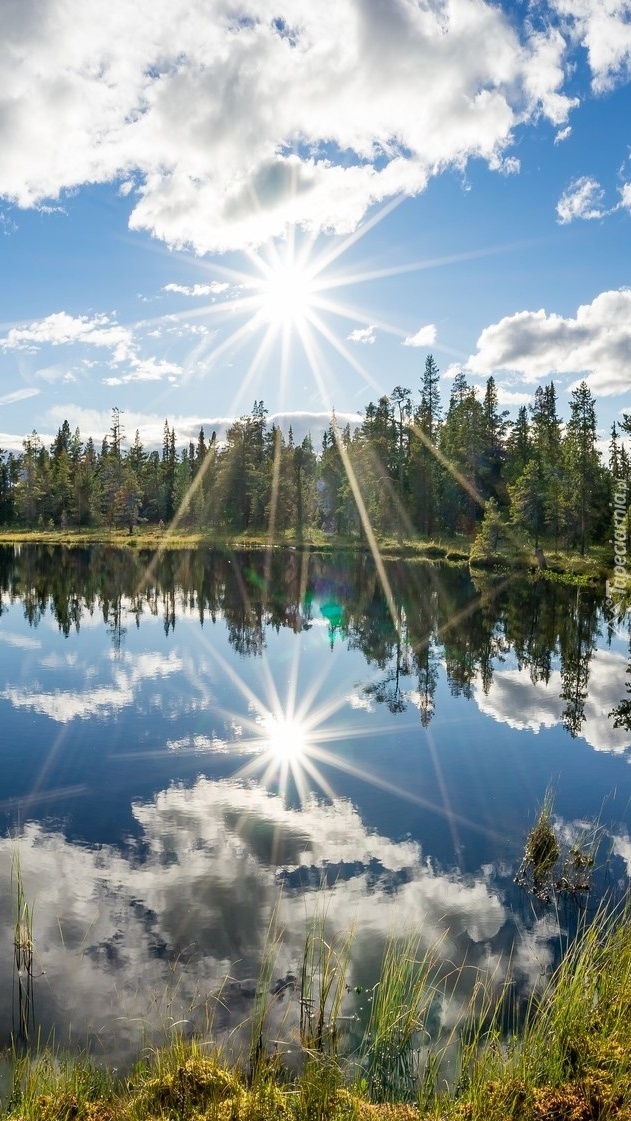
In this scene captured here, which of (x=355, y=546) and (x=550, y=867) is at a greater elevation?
(x=355, y=546)

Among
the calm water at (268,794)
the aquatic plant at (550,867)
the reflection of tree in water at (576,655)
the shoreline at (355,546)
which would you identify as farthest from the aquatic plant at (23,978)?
the shoreline at (355,546)

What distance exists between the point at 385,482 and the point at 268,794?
291 ft

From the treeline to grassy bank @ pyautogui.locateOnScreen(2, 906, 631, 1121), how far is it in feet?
255

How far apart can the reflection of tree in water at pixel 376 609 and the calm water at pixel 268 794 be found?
0.35 m

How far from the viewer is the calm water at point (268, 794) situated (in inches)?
391

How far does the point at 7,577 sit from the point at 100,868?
5400 cm

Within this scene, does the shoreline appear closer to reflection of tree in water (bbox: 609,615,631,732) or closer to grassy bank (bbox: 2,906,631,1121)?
reflection of tree in water (bbox: 609,615,631,732)

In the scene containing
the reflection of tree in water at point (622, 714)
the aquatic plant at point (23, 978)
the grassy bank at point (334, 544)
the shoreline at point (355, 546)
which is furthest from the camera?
the grassy bank at point (334, 544)

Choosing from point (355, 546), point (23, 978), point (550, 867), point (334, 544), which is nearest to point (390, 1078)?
point (23, 978)

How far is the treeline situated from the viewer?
85.2 meters

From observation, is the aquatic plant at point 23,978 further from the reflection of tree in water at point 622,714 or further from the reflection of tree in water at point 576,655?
the reflection of tree in water at point 622,714

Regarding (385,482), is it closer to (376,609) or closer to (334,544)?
(334,544)

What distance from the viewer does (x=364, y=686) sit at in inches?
1089

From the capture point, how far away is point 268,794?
1652 cm
